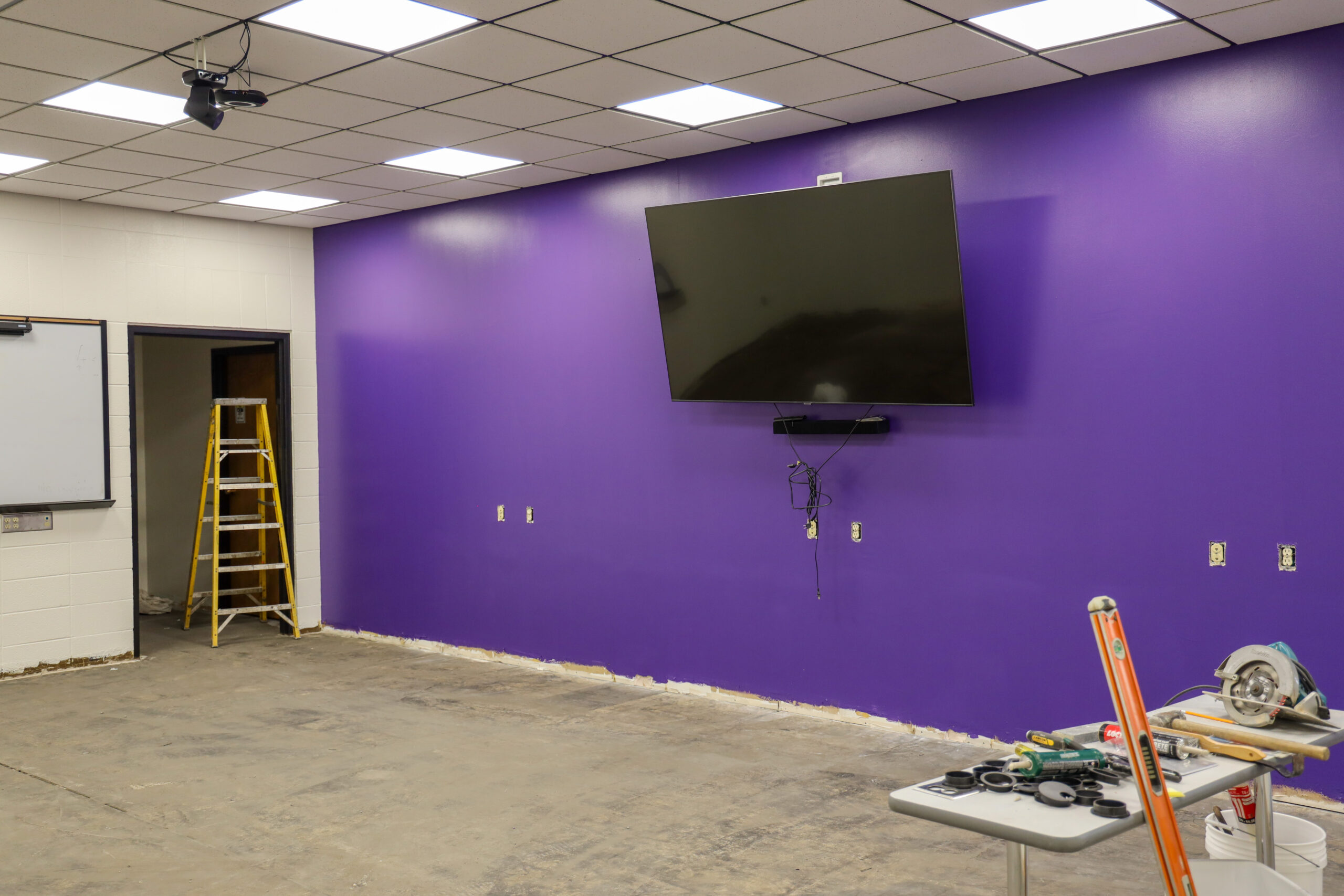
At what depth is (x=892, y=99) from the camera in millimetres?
4613

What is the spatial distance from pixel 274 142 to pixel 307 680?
9.42ft

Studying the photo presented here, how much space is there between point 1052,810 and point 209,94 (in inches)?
135

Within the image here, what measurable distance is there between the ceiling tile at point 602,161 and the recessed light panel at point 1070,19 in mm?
2163

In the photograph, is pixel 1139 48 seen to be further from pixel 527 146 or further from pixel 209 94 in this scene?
pixel 209 94

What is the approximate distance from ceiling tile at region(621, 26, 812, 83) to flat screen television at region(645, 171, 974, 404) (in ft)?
2.10

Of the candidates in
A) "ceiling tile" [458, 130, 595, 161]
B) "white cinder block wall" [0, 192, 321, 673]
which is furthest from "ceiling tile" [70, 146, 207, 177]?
"ceiling tile" [458, 130, 595, 161]

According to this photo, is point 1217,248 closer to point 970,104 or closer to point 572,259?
point 970,104

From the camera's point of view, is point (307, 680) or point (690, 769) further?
point (307, 680)

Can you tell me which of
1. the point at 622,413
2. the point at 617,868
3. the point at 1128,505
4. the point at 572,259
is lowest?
the point at 617,868

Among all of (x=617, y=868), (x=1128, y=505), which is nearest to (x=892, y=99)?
(x=1128, y=505)

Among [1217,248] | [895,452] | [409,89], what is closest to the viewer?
[1217,248]

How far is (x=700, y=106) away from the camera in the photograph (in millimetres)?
4715

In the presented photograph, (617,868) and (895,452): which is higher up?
(895,452)

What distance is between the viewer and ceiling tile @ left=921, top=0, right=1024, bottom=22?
3.53 m
